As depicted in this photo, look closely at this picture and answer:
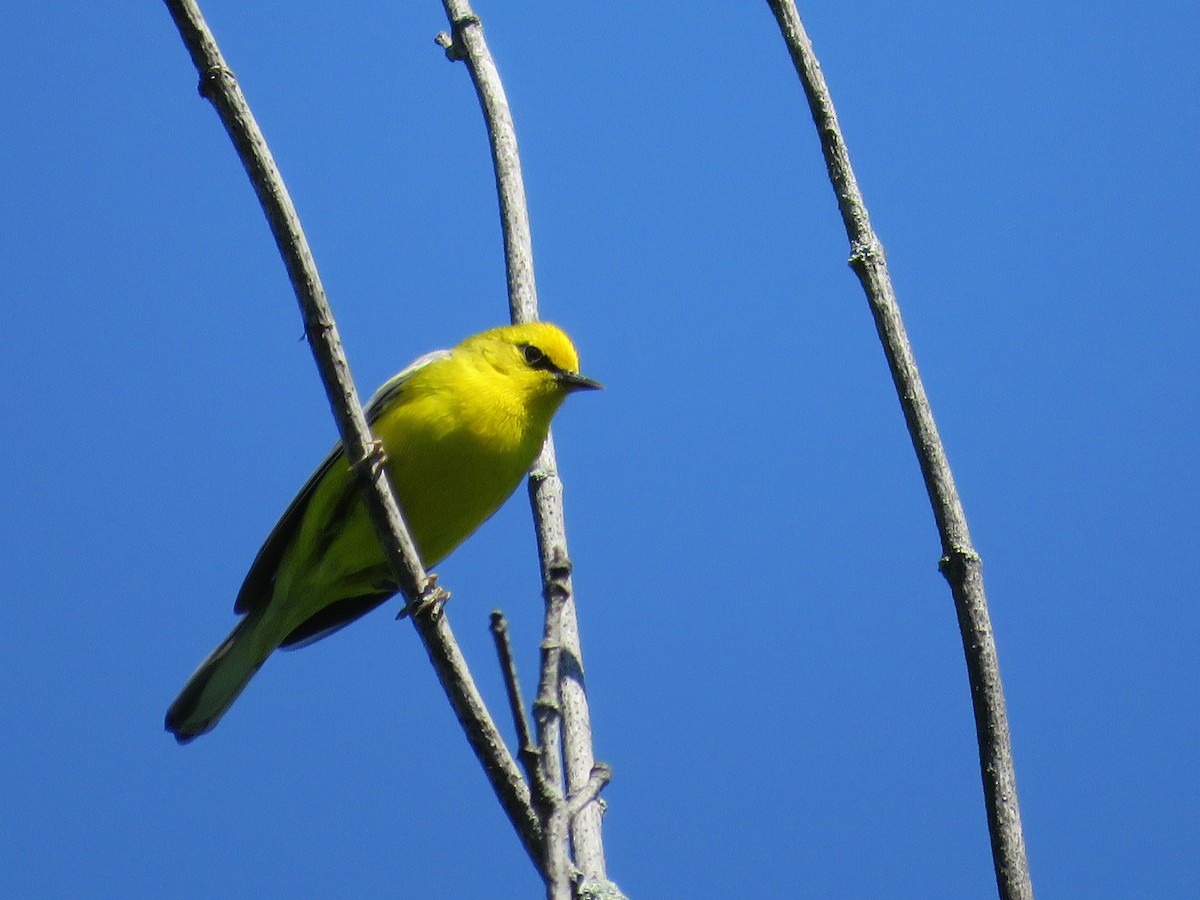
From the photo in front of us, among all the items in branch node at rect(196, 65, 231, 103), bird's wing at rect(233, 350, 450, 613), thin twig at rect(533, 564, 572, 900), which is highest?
bird's wing at rect(233, 350, 450, 613)

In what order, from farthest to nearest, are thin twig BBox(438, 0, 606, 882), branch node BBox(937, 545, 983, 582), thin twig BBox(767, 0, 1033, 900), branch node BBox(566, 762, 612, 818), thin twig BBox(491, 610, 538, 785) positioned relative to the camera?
thin twig BBox(438, 0, 606, 882)
branch node BBox(937, 545, 983, 582)
thin twig BBox(767, 0, 1033, 900)
branch node BBox(566, 762, 612, 818)
thin twig BBox(491, 610, 538, 785)

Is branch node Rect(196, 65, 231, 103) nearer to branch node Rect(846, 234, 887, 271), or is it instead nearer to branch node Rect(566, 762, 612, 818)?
branch node Rect(846, 234, 887, 271)

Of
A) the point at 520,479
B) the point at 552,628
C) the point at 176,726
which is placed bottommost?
the point at 552,628

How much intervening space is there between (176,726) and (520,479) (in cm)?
173

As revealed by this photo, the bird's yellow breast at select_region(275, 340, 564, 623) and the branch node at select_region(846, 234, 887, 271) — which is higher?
the bird's yellow breast at select_region(275, 340, 564, 623)

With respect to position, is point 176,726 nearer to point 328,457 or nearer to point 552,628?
point 328,457

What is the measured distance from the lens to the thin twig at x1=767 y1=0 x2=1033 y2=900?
2.15 meters

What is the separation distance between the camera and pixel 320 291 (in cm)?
272

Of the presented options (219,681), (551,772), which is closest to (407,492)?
(219,681)

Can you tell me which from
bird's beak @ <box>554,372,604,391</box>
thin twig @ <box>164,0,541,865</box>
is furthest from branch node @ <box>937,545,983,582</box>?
bird's beak @ <box>554,372,604,391</box>

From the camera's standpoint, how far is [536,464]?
12.7ft

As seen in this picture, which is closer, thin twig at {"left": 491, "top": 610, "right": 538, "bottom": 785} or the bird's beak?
thin twig at {"left": 491, "top": 610, "right": 538, "bottom": 785}

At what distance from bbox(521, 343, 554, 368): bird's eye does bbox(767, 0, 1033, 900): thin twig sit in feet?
7.14

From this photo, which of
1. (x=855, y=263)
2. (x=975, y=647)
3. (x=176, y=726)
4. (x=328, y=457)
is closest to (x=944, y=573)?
(x=975, y=647)
